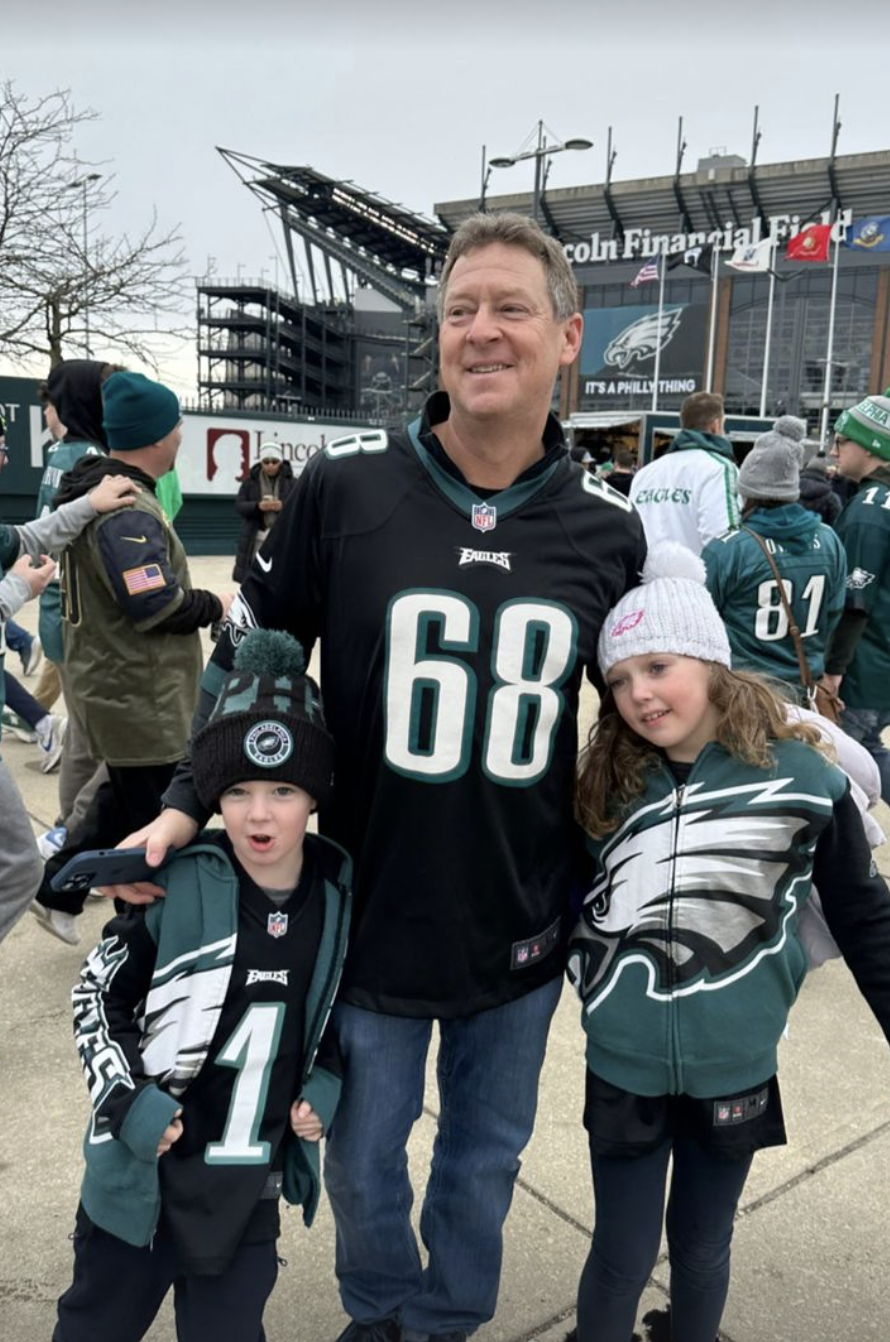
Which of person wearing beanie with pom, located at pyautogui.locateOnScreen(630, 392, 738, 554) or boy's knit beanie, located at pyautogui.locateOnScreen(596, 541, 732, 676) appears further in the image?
person wearing beanie with pom, located at pyautogui.locateOnScreen(630, 392, 738, 554)

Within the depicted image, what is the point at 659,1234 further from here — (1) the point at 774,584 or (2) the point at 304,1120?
(1) the point at 774,584

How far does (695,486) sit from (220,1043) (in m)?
4.14

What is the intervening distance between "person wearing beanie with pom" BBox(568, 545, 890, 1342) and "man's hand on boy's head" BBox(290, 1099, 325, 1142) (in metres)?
0.51

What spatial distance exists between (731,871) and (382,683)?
70 cm

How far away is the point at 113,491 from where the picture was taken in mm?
3238

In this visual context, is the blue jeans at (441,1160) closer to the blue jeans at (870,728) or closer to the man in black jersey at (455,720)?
the man in black jersey at (455,720)

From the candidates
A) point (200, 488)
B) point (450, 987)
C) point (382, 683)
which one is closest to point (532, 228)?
point (382, 683)

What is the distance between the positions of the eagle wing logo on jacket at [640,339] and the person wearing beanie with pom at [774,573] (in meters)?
53.4

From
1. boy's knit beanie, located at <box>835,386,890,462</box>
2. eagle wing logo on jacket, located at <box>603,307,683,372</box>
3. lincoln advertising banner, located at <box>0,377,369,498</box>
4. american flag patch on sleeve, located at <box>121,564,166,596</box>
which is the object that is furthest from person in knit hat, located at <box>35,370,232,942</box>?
eagle wing logo on jacket, located at <box>603,307,683,372</box>

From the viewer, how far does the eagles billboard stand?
177 ft

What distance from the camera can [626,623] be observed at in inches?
71.0

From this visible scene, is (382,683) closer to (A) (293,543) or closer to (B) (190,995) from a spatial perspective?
(A) (293,543)

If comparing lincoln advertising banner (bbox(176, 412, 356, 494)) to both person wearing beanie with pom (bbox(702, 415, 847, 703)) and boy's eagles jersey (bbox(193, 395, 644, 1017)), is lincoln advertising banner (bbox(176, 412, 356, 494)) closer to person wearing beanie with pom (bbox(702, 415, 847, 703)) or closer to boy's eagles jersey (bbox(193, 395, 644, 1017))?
person wearing beanie with pom (bbox(702, 415, 847, 703))

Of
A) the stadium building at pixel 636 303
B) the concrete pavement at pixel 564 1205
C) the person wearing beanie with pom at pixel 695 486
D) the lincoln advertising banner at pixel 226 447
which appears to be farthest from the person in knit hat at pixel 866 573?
the stadium building at pixel 636 303
